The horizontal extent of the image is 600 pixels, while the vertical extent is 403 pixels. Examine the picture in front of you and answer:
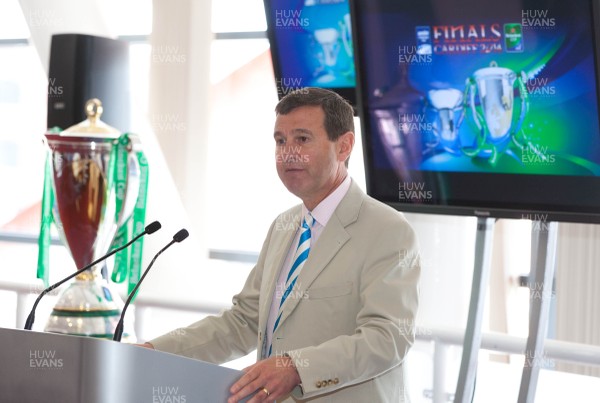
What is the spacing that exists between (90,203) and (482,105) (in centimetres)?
146

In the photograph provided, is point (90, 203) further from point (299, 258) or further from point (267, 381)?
point (267, 381)

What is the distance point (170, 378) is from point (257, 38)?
536cm

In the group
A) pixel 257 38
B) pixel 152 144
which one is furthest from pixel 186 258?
pixel 257 38

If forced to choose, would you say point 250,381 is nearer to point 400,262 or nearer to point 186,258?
point 400,262

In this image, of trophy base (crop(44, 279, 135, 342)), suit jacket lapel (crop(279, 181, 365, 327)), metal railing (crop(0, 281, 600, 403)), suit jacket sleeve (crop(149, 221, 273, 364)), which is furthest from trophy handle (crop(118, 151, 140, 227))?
suit jacket lapel (crop(279, 181, 365, 327))

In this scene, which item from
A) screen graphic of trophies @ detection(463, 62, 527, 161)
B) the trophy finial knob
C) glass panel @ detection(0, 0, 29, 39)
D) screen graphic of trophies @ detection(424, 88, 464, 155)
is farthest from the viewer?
glass panel @ detection(0, 0, 29, 39)

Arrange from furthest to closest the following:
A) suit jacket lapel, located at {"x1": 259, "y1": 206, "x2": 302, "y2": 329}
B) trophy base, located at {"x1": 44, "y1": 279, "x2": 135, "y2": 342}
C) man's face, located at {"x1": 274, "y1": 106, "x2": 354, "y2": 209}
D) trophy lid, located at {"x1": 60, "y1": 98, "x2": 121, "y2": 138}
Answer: trophy lid, located at {"x1": 60, "y1": 98, "x2": 121, "y2": 138}, trophy base, located at {"x1": 44, "y1": 279, "x2": 135, "y2": 342}, suit jacket lapel, located at {"x1": 259, "y1": 206, "x2": 302, "y2": 329}, man's face, located at {"x1": 274, "y1": 106, "x2": 354, "y2": 209}

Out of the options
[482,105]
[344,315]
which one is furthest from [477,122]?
[344,315]

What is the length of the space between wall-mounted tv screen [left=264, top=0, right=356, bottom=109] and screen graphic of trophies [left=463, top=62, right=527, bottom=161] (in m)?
0.59

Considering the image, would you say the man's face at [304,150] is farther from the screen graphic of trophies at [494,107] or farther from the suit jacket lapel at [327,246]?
the screen graphic of trophies at [494,107]

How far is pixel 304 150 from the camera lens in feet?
7.11

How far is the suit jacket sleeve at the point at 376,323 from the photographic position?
1.90 meters

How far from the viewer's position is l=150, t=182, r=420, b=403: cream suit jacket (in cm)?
193

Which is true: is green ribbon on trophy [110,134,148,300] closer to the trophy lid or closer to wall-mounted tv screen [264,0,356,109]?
the trophy lid
